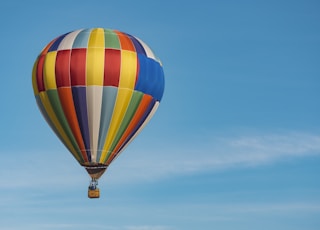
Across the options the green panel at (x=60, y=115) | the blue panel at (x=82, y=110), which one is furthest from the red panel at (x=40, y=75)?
the blue panel at (x=82, y=110)

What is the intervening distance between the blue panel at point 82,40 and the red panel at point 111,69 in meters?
1.67

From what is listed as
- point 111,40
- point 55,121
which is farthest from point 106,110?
point 111,40

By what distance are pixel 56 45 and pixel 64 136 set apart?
6.24 m

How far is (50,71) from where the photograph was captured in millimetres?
60250

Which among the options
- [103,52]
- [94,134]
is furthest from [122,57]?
[94,134]

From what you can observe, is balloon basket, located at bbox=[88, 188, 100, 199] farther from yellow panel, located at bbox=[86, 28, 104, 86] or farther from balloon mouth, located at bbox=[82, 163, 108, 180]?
yellow panel, located at bbox=[86, 28, 104, 86]

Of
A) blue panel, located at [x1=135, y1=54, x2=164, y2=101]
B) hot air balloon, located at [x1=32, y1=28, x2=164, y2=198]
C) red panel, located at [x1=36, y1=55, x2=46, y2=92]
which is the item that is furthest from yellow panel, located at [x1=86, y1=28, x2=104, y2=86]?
red panel, located at [x1=36, y1=55, x2=46, y2=92]

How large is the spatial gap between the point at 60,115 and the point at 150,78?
6571mm

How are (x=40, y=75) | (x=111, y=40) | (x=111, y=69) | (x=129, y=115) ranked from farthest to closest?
(x=40, y=75)
(x=111, y=40)
(x=129, y=115)
(x=111, y=69)

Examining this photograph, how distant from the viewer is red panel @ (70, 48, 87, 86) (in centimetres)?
5956

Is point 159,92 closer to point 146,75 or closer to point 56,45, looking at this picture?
point 146,75

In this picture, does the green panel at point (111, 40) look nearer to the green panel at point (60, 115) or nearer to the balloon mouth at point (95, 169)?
the green panel at point (60, 115)

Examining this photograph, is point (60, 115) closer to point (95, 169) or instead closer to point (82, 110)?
point (82, 110)

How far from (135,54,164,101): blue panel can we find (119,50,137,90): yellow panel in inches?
17.2
